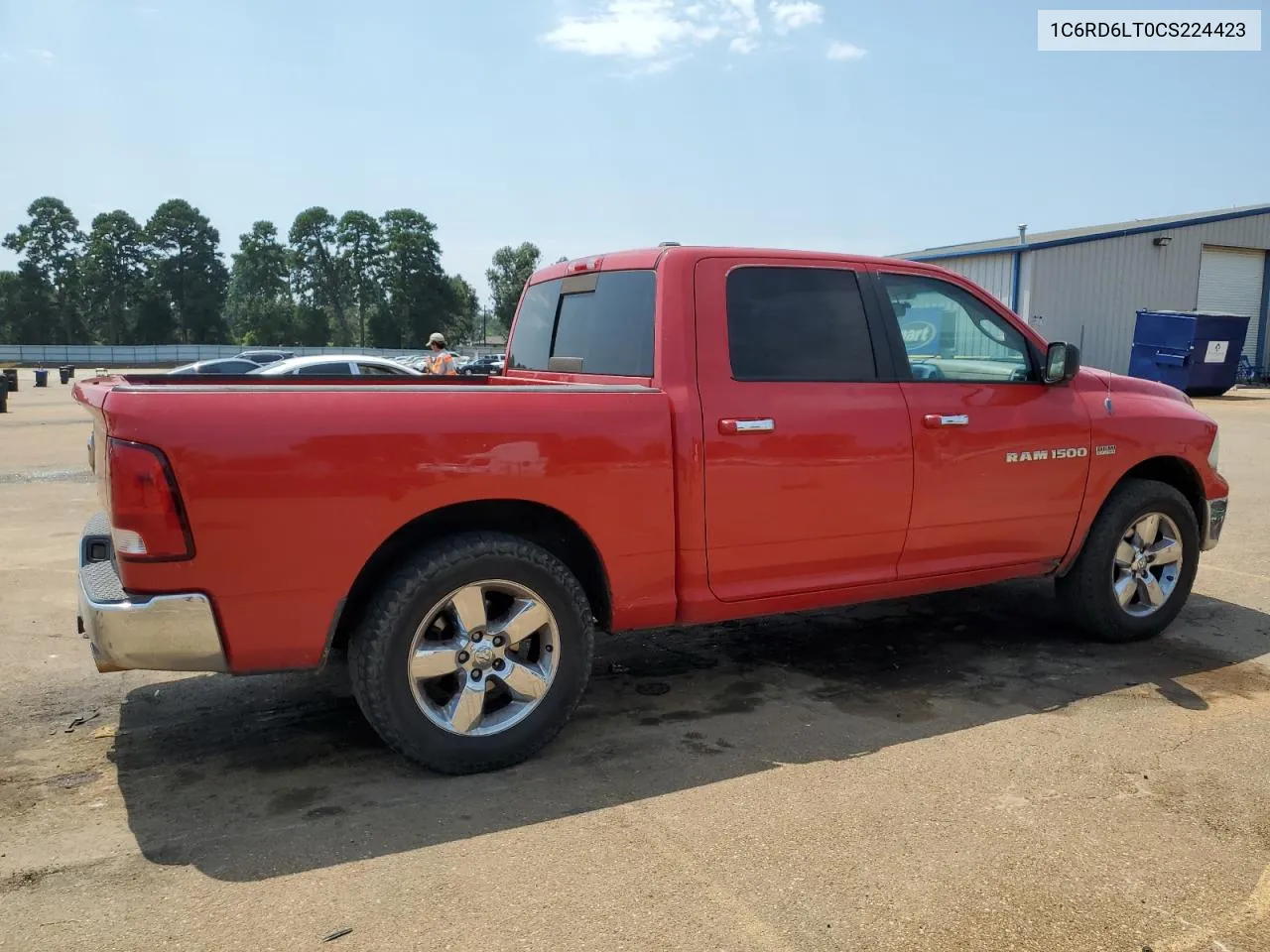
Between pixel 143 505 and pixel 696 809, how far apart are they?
2.05 metres

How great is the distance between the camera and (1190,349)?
2528 cm

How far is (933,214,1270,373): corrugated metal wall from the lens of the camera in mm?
27750

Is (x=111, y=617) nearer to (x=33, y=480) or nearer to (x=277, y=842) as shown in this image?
(x=277, y=842)

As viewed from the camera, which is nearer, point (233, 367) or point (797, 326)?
point (797, 326)

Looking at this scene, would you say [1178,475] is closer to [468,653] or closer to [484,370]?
[468,653]

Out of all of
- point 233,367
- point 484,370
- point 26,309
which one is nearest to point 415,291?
point 26,309

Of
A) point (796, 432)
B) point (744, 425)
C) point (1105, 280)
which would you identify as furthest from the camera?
point (1105, 280)

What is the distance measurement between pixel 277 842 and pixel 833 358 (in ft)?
9.44

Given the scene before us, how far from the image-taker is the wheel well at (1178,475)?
5281 mm

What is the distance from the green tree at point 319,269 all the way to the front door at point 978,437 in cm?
10748

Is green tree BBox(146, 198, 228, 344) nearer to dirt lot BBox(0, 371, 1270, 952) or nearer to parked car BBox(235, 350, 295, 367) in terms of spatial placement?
parked car BBox(235, 350, 295, 367)

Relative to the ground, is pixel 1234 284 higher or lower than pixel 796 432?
higher

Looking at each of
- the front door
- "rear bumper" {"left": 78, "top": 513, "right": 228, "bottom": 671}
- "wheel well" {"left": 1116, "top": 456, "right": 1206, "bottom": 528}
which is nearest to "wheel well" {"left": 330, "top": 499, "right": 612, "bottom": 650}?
"rear bumper" {"left": 78, "top": 513, "right": 228, "bottom": 671}

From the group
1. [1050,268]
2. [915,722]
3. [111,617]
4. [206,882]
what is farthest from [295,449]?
[1050,268]
